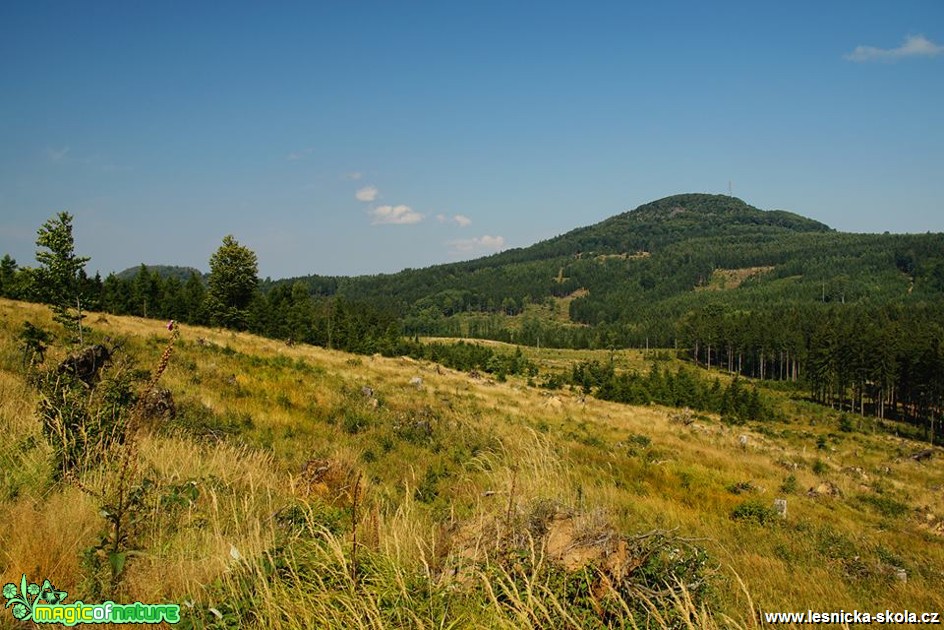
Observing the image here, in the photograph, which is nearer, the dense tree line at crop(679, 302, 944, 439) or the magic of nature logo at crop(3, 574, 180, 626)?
the magic of nature logo at crop(3, 574, 180, 626)

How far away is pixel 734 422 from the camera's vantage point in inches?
1978

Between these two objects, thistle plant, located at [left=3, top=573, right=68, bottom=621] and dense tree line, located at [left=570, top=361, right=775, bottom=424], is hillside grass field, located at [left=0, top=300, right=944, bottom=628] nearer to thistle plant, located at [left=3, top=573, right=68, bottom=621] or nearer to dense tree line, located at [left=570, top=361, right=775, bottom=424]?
thistle plant, located at [left=3, top=573, right=68, bottom=621]

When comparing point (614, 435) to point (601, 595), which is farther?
point (614, 435)

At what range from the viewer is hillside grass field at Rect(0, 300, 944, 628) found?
117 inches

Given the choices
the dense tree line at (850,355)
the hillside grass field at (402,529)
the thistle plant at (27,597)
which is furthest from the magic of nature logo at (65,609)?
the dense tree line at (850,355)

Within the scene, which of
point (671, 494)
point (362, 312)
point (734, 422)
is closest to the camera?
point (671, 494)

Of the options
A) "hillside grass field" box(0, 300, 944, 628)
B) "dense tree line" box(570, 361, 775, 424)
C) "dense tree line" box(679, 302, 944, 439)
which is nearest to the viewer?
"hillside grass field" box(0, 300, 944, 628)

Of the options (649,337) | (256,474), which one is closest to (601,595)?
(256,474)

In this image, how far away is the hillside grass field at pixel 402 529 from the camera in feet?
9.78

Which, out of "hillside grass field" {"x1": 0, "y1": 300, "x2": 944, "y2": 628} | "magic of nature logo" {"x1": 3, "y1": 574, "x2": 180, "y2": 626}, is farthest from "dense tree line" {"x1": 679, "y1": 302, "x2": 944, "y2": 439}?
"magic of nature logo" {"x1": 3, "y1": 574, "x2": 180, "y2": 626}

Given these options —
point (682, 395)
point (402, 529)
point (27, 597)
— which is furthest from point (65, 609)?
point (682, 395)

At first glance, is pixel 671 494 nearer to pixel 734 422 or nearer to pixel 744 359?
pixel 734 422

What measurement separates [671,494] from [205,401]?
11.1 meters

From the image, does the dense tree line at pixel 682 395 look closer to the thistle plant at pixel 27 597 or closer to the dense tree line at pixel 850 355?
the dense tree line at pixel 850 355
